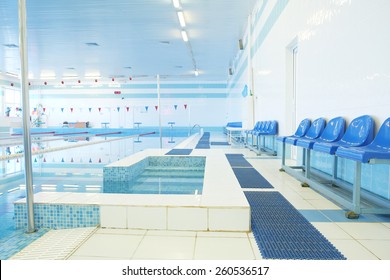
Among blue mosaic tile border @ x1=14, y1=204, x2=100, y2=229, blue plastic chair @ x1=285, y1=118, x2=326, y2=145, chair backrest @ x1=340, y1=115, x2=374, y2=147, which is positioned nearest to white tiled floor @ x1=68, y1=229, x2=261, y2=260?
blue mosaic tile border @ x1=14, y1=204, x2=100, y2=229

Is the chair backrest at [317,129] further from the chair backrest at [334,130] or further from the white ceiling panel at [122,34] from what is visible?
the white ceiling panel at [122,34]

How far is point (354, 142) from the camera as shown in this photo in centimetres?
244

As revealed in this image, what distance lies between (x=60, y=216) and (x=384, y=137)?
8.23 feet

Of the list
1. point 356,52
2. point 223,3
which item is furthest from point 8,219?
point 223,3

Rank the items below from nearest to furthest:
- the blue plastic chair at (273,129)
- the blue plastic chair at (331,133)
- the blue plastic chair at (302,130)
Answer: the blue plastic chair at (331,133) → the blue plastic chair at (302,130) → the blue plastic chair at (273,129)

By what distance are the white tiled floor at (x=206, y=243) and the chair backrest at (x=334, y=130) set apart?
107 centimetres

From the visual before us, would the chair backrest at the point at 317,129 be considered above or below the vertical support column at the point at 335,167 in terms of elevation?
above

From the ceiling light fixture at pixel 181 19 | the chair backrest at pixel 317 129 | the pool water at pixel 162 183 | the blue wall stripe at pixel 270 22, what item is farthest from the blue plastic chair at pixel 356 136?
the ceiling light fixture at pixel 181 19

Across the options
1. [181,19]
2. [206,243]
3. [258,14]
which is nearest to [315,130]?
[206,243]

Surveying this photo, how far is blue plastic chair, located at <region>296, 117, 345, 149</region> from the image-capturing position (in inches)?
109

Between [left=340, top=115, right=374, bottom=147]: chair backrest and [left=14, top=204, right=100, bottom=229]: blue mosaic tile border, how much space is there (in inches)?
87.0

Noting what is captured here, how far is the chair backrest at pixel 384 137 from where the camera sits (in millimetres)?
2047

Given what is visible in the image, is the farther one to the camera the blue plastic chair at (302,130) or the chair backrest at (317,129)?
the blue plastic chair at (302,130)

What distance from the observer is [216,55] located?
12.8 m
